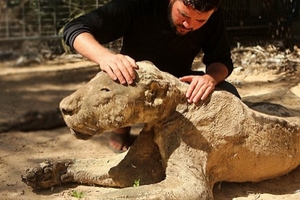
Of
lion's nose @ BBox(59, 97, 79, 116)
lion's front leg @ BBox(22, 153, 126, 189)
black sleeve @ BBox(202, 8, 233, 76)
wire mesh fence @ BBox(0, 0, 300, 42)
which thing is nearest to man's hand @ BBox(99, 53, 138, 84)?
lion's nose @ BBox(59, 97, 79, 116)

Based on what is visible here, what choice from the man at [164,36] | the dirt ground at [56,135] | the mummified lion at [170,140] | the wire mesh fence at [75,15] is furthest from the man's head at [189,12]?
the wire mesh fence at [75,15]

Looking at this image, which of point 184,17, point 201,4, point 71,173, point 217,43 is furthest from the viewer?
point 217,43

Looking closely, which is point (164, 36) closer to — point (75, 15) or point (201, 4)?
point (201, 4)

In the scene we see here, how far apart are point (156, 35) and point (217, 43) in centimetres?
31

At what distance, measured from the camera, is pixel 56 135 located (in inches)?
121

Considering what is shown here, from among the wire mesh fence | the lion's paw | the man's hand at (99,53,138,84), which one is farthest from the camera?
the wire mesh fence

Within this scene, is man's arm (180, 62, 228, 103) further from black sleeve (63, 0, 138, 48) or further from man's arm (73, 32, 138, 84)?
black sleeve (63, 0, 138, 48)

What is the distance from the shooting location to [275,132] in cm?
216

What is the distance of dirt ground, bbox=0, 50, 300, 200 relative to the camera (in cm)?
218

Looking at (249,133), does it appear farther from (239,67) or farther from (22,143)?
(239,67)

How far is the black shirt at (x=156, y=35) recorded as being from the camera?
7.48 ft

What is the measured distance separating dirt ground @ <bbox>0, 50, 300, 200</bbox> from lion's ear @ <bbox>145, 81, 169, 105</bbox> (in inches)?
19.1

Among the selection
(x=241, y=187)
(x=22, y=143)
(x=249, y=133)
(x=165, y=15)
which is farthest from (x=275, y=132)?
(x=22, y=143)

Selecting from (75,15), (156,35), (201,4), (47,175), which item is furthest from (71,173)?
(75,15)
